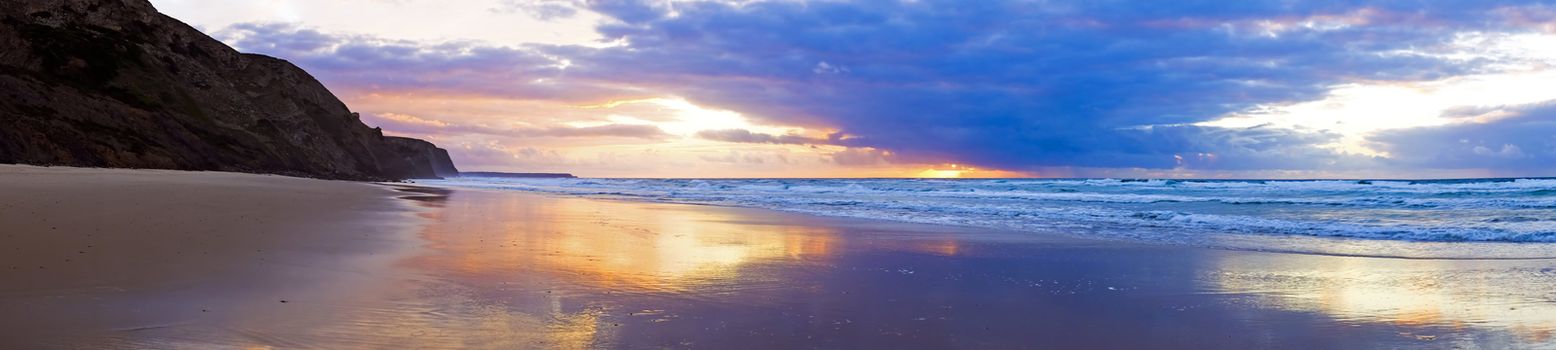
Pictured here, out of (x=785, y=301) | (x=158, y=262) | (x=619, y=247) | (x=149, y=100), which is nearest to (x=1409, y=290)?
(x=785, y=301)

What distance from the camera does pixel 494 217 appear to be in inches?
629

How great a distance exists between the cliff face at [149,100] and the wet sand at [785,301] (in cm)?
3374

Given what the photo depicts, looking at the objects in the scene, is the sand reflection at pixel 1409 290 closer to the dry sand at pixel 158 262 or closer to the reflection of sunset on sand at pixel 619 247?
the reflection of sunset on sand at pixel 619 247

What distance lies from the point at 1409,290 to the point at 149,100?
53.3m

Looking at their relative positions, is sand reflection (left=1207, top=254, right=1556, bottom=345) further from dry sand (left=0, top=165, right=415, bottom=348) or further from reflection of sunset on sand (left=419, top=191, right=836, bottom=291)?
dry sand (left=0, top=165, right=415, bottom=348)

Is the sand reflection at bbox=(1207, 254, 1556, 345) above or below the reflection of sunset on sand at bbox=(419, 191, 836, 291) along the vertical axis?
below

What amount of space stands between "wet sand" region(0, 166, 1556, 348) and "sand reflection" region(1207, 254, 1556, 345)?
3cm

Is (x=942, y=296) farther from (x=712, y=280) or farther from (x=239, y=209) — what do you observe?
(x=239, y=209)

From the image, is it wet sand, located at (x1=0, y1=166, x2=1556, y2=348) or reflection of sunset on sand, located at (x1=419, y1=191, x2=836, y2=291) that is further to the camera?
reflection of sunset on sand, located at (x1=419, y1=191, x2=836, y2=291)

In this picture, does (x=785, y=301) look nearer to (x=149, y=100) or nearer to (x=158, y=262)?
(x=158, y=262)

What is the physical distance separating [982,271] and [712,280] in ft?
8.96

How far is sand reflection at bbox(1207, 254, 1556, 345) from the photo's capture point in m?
5.58

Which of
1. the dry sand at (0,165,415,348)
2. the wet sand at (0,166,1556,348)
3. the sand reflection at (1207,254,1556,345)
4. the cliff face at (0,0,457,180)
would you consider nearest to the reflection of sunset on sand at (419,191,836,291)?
the wet sand at (0,166,1556,348)

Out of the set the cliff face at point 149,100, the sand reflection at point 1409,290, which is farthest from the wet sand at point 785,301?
the cliff face at point 149,100
